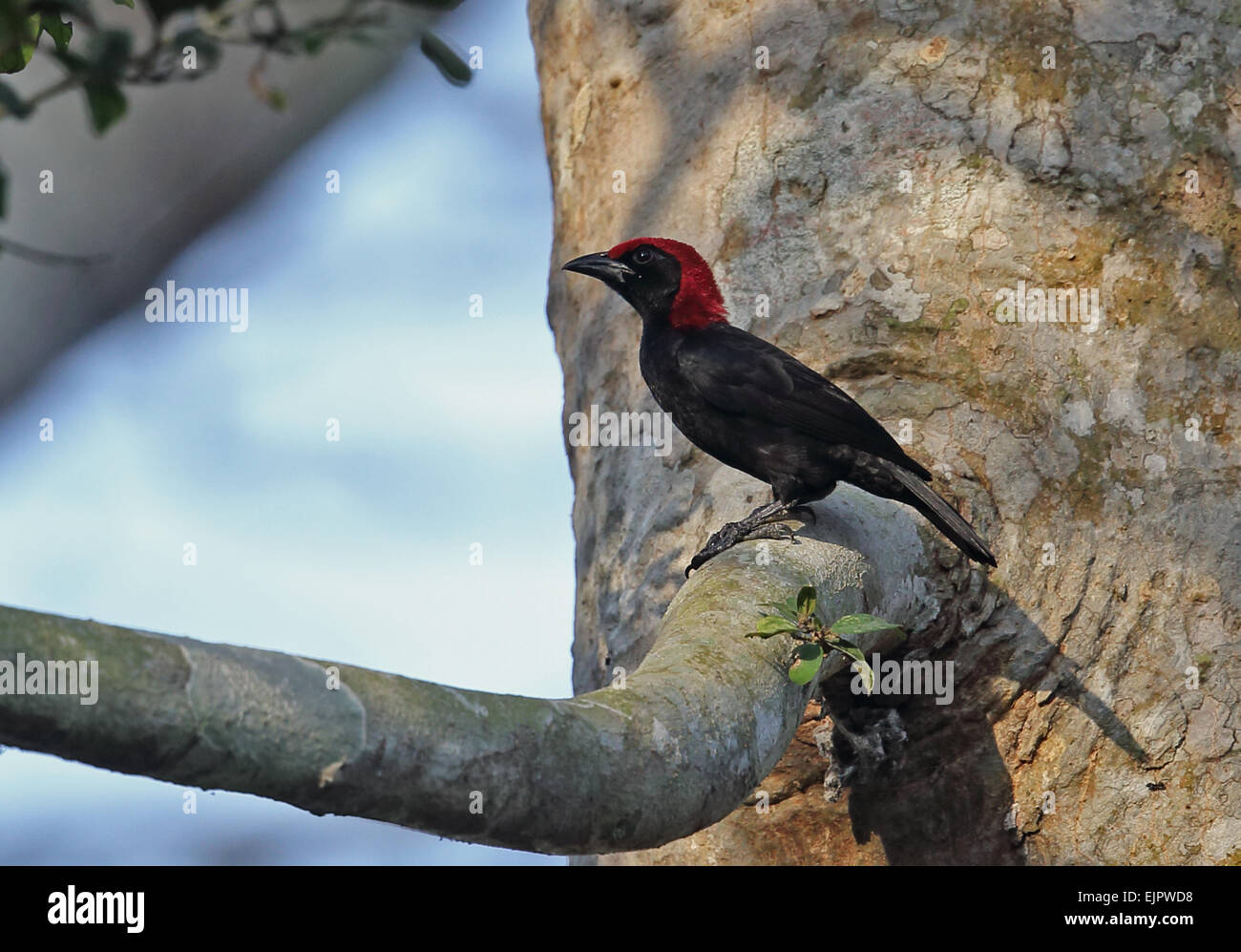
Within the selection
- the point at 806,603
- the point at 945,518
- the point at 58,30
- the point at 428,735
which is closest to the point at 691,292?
the point at 945,518

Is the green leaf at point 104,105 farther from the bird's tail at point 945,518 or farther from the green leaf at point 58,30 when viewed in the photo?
the bird's tail at point 945,518

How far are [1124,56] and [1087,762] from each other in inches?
77.9

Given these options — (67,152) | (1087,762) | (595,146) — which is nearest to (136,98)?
(67,152)

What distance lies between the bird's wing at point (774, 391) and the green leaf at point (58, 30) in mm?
1911

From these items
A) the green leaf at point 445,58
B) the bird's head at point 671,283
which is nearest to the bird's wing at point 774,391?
the bird's head at point 671,283

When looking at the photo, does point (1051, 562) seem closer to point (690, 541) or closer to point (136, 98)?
point (690, 541)

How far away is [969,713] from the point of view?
11.2ft

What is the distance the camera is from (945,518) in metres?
3.28

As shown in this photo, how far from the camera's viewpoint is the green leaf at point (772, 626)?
2.43 metres

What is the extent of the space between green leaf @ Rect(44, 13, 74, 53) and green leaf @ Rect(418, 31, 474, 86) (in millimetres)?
610

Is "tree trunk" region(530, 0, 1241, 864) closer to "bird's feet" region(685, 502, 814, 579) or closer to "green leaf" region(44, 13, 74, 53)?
"bird's feet" region(685, 502, 814, 579)

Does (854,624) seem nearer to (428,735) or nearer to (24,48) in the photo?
(428,735)

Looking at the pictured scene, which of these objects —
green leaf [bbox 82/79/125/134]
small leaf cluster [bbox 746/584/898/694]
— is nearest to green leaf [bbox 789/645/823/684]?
small leaf cluster [bbox 746/584/898/694]

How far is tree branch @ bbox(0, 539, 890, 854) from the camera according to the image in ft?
5.49
